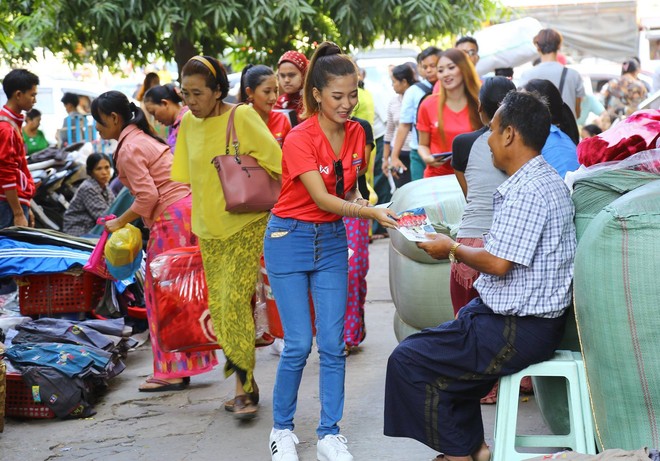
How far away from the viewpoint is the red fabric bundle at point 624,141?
3.75 meters

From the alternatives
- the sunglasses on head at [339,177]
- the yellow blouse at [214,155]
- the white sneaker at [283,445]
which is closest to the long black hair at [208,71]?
the yellow blouse at [214,155]

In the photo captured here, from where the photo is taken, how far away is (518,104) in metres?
3.71

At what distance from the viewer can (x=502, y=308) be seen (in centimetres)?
363

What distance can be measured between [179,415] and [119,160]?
1.45 m

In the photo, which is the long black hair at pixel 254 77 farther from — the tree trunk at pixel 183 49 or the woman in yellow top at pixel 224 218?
the tree trunk at pixel 183 49

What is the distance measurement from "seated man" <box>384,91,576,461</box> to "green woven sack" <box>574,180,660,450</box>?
198mm

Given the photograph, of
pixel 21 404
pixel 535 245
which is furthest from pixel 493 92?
pixel 21 404

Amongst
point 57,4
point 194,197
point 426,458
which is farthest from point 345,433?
→ point 57,4

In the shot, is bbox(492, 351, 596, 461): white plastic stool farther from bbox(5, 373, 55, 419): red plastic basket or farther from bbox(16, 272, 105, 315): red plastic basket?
bbox(16, 272, 105, 315): red plastic basket

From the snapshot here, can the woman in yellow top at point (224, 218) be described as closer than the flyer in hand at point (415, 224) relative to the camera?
No

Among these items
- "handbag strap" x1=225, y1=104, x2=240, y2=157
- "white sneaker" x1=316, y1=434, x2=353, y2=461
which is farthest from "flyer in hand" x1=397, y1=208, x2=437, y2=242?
"handbag strap" x1=225, y1=104, x2=240, y2=157

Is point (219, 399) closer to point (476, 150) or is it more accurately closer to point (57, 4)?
point (476, 150)

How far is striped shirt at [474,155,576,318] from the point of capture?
3.55 metres

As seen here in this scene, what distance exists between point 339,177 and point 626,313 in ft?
4.70
